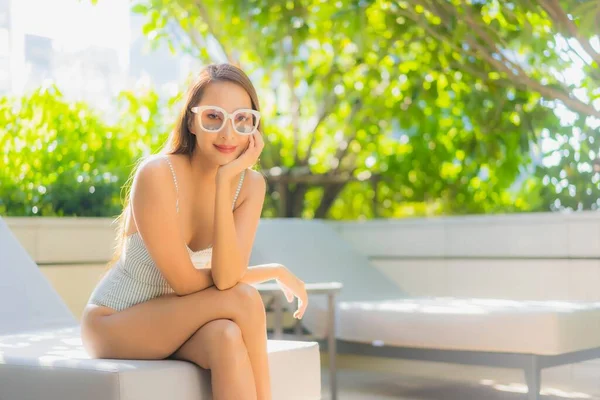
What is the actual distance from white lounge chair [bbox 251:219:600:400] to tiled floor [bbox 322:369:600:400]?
0.91ft

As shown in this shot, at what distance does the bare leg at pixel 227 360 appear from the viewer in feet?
6.95

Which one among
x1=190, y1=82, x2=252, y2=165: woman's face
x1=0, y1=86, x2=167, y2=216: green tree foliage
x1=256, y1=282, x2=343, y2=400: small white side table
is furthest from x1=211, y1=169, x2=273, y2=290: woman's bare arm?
x1=0, y1=86, x2=167, y2=216: green tree foliage

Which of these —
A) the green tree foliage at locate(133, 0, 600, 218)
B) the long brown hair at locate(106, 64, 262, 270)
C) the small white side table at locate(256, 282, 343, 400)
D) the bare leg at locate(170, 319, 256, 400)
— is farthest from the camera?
the green tree foliage at locate(133, 0, 600, 218)

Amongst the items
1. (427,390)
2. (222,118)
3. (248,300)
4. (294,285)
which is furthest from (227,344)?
(427,390)

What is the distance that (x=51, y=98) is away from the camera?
17.5 feet

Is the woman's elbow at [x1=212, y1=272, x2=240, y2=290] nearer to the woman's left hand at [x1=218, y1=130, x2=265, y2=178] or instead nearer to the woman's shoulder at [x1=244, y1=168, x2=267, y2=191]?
the woman's left hand at [x1=218, y1=130, x2=265, y2=178]

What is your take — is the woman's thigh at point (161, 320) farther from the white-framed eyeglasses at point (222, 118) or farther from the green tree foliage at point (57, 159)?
the green tree foliage at point (57, 159)

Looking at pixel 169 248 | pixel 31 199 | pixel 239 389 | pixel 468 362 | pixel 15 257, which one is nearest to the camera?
pixel 239 389

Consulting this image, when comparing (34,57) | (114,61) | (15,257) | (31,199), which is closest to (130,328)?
(15,257)

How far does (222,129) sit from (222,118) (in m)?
0.04

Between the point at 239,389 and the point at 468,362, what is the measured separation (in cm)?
217

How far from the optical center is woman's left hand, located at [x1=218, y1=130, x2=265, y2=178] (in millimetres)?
2336

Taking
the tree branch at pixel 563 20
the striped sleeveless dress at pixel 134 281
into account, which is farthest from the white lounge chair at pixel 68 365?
the tree branch at pixel 563 20

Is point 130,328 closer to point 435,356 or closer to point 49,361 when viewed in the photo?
point 49,361
